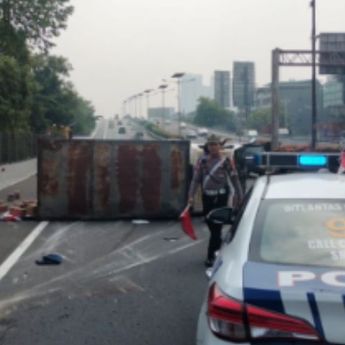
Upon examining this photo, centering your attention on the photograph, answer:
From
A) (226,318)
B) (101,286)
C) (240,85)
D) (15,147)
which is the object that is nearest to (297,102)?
(240,85)

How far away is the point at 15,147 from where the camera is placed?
176 feet

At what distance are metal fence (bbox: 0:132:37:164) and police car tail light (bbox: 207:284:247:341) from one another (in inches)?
1684

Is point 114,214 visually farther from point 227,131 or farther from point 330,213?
point 227,131

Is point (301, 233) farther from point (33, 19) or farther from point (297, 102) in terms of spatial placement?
point (297, 102)

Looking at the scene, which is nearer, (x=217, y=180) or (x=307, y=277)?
(x=307, y=277)

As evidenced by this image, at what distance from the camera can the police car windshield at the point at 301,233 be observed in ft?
13.2

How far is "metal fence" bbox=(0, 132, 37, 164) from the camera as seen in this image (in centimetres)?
4930

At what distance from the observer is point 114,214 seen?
14.7 meters

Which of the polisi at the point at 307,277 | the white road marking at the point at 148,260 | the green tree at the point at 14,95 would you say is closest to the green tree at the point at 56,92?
the green tree at the point at 14,95

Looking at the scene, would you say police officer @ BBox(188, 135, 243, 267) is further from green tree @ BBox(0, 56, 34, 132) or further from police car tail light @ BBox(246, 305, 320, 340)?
green tree @ BBox(0, 56, 34, 132)

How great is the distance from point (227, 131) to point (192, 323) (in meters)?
115

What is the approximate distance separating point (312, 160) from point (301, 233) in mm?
2336

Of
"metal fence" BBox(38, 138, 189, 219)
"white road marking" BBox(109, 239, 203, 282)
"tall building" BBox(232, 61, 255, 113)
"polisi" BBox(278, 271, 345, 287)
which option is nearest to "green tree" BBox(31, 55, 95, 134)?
"tall building" BBox(232, 61, 255, 113)

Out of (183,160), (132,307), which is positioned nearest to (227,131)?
(183,160)
